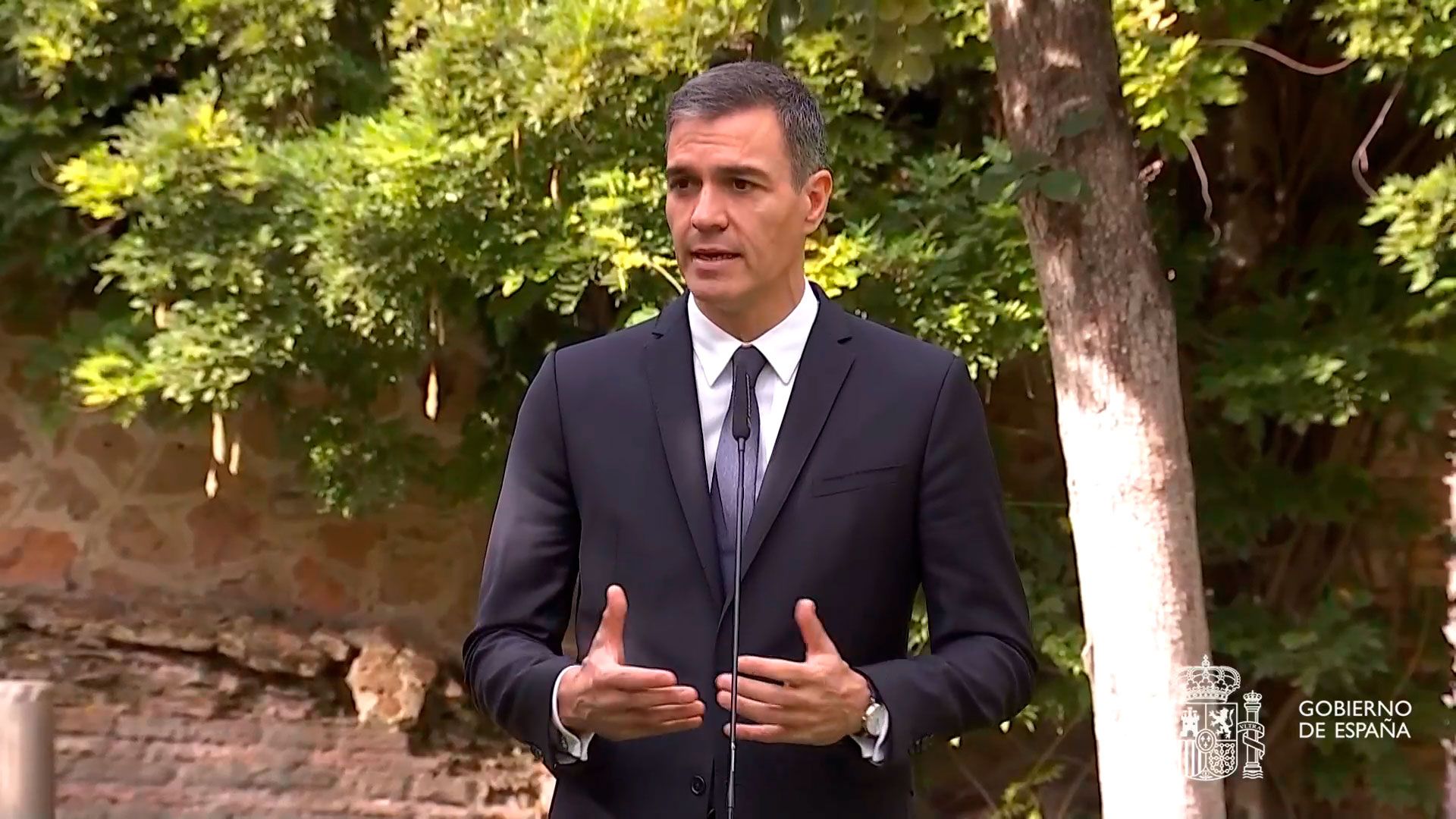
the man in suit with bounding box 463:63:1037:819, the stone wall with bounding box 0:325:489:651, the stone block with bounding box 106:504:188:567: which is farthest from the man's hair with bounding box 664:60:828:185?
the stone block with bounding box 106:504:188:567

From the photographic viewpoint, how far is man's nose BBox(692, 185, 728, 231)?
4.38 ft

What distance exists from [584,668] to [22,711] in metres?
2.51

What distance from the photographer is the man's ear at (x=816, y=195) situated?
4.66 feet

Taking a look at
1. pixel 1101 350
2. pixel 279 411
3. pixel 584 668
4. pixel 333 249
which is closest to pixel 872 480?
pixel 584 668

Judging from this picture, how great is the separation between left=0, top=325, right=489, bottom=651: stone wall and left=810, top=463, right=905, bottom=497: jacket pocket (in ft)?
11.0

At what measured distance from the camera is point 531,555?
4.64 ft

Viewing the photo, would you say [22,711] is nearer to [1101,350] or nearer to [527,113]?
[527,113]

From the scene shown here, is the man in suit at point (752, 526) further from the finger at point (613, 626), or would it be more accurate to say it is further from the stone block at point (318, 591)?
the stone block at point (318, 591)

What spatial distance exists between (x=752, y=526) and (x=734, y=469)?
0.25 ft

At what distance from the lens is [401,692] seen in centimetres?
A: 454

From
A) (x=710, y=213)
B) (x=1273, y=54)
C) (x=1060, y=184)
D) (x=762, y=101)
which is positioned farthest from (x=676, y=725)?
(x=1273, y=54)

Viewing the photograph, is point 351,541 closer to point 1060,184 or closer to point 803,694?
point 1060,184

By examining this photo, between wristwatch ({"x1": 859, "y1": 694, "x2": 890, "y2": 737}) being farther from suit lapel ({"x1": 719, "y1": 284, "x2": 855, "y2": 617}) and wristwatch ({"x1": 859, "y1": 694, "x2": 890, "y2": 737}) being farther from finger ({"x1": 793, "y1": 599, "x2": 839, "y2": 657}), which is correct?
suit lapel ({"x1": 719, "y1": 284, "x2": 855, "y2": 617})

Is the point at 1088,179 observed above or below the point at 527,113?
below
